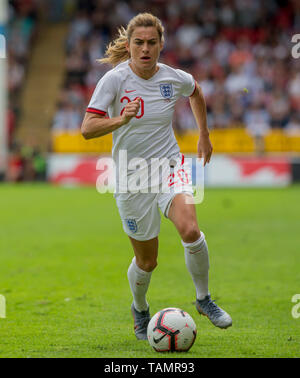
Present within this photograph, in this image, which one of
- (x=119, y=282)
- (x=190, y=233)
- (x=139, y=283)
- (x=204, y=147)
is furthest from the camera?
(x=119, y=282)

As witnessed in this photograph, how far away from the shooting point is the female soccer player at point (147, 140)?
19.0ft

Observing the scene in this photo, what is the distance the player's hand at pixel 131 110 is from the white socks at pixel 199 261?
3.57ft

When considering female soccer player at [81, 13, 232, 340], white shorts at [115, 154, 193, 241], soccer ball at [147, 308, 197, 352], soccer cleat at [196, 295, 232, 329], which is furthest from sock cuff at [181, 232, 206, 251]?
soccer ball at [147, 308, 197, 352]

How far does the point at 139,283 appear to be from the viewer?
620cm

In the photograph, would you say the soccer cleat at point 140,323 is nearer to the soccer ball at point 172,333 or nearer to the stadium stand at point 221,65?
the soccer ball at point 172,333

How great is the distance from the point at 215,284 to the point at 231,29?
20292 mm

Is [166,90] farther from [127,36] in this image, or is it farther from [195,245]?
[195,245]

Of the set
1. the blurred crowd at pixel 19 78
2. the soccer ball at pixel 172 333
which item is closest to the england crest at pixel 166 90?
the soccer ball at pixel 172 333

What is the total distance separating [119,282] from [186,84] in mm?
3030

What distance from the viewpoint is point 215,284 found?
27.4 ft

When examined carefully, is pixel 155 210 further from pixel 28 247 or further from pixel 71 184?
pixel 71 184

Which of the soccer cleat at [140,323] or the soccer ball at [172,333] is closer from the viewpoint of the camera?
the soccer ball at [172,333]

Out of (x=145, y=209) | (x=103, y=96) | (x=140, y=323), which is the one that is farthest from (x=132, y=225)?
(x=103, y=96)
